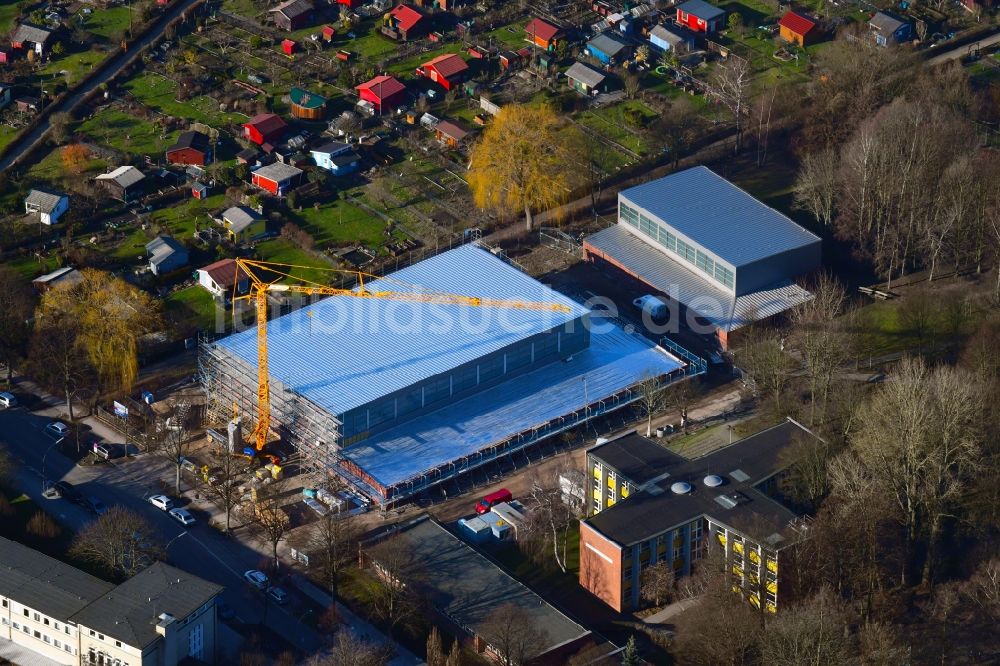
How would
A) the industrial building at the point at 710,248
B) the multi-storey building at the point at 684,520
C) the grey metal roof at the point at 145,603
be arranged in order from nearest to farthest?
the grey metal roof at the point at 145,603
the multi-storey building at the point at 684,520
the industrial building at the point at 710,248

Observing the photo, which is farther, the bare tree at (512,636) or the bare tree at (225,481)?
the bare tree at (225,481)

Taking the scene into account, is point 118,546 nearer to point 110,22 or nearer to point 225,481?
point 225,481

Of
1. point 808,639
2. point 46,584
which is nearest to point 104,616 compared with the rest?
point 46,584

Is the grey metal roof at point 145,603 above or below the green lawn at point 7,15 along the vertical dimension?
below

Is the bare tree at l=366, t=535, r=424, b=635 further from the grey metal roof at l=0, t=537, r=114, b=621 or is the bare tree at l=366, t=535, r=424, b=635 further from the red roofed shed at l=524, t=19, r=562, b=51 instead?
the red roofed shed at l=524, t=19, r=562, b=51

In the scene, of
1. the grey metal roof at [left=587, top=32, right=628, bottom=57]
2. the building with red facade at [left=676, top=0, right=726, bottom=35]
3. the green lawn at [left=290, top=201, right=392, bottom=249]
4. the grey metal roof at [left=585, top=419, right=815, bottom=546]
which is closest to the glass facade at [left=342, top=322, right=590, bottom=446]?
the grey metal roof at [left=585, top=419, right=815, bottom=546]

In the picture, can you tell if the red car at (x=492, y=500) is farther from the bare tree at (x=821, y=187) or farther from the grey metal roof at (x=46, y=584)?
the bare tree at (x=821, y=187)

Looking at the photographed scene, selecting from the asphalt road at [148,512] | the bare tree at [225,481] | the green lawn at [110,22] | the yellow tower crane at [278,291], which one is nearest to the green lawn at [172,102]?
the green lawn at [110,22]
